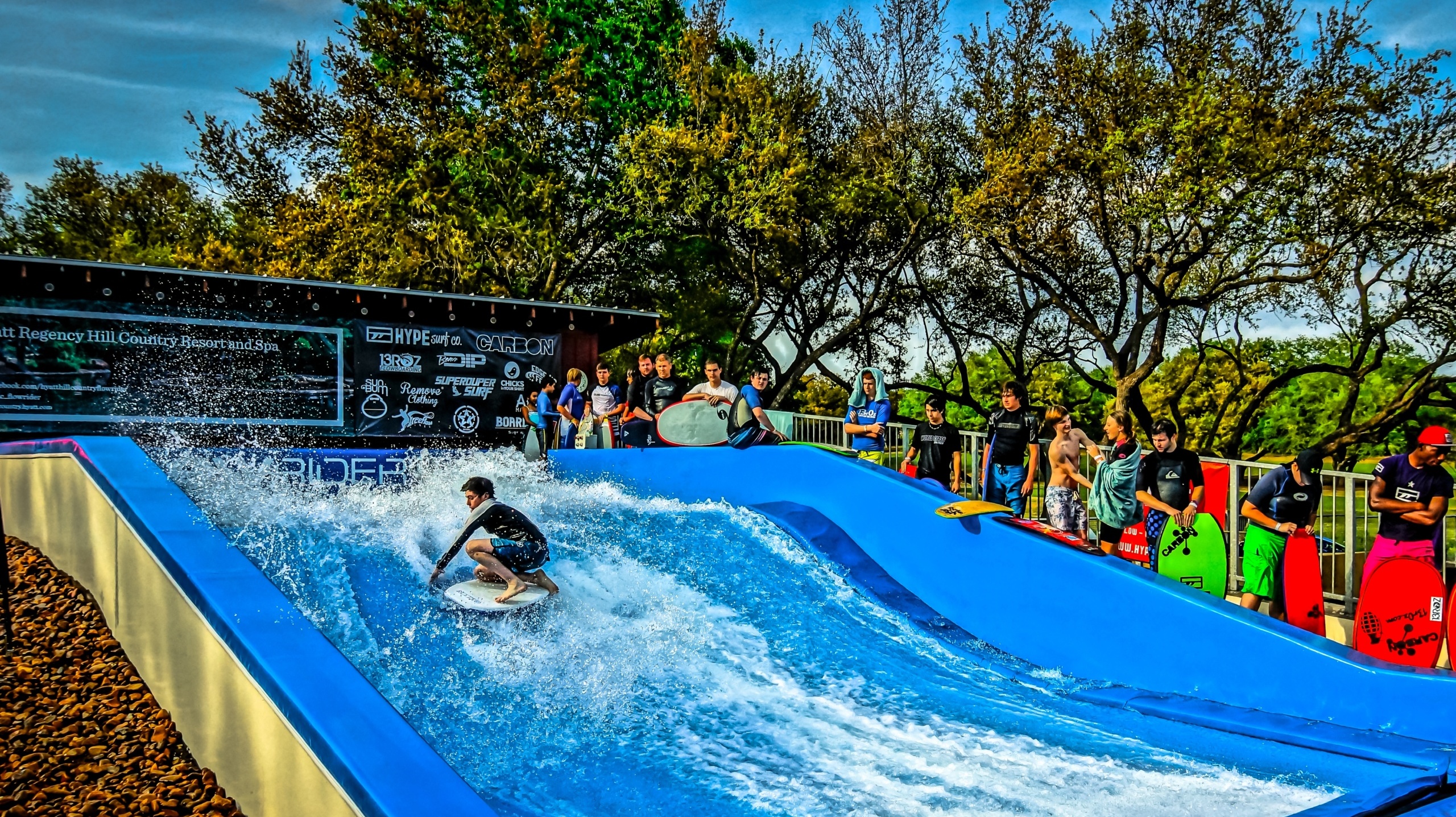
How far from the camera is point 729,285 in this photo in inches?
944

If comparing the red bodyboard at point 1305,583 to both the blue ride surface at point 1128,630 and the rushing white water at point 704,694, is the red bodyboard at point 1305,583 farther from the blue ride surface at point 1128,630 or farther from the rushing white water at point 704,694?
the rushing white water at point 704,694

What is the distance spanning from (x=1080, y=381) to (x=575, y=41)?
A: 20.9 m

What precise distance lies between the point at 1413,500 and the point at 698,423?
20.4 ft

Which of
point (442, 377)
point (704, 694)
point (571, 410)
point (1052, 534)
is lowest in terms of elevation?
point (704, 694)

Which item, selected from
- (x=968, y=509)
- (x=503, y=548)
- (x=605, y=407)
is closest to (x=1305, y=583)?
(x=968, y=509)

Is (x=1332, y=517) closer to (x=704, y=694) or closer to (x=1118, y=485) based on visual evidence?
(x=1118, y=485)

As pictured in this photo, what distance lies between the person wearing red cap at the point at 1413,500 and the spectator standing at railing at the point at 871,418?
14.7 ft

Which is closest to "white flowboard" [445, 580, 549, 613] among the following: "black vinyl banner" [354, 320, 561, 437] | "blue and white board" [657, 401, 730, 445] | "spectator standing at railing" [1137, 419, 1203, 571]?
"blue and white board" [657, 401, 730, 445]

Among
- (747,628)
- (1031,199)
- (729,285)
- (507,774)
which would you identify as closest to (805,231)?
(729,285)

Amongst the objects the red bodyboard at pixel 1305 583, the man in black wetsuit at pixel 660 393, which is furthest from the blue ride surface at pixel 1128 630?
the man in black wetsuit at pixel 660 393

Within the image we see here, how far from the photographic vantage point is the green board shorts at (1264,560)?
595 cm

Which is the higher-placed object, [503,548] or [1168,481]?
[1168,481]

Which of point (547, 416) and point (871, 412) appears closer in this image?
point (871, 412)

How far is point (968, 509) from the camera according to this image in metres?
6.66
